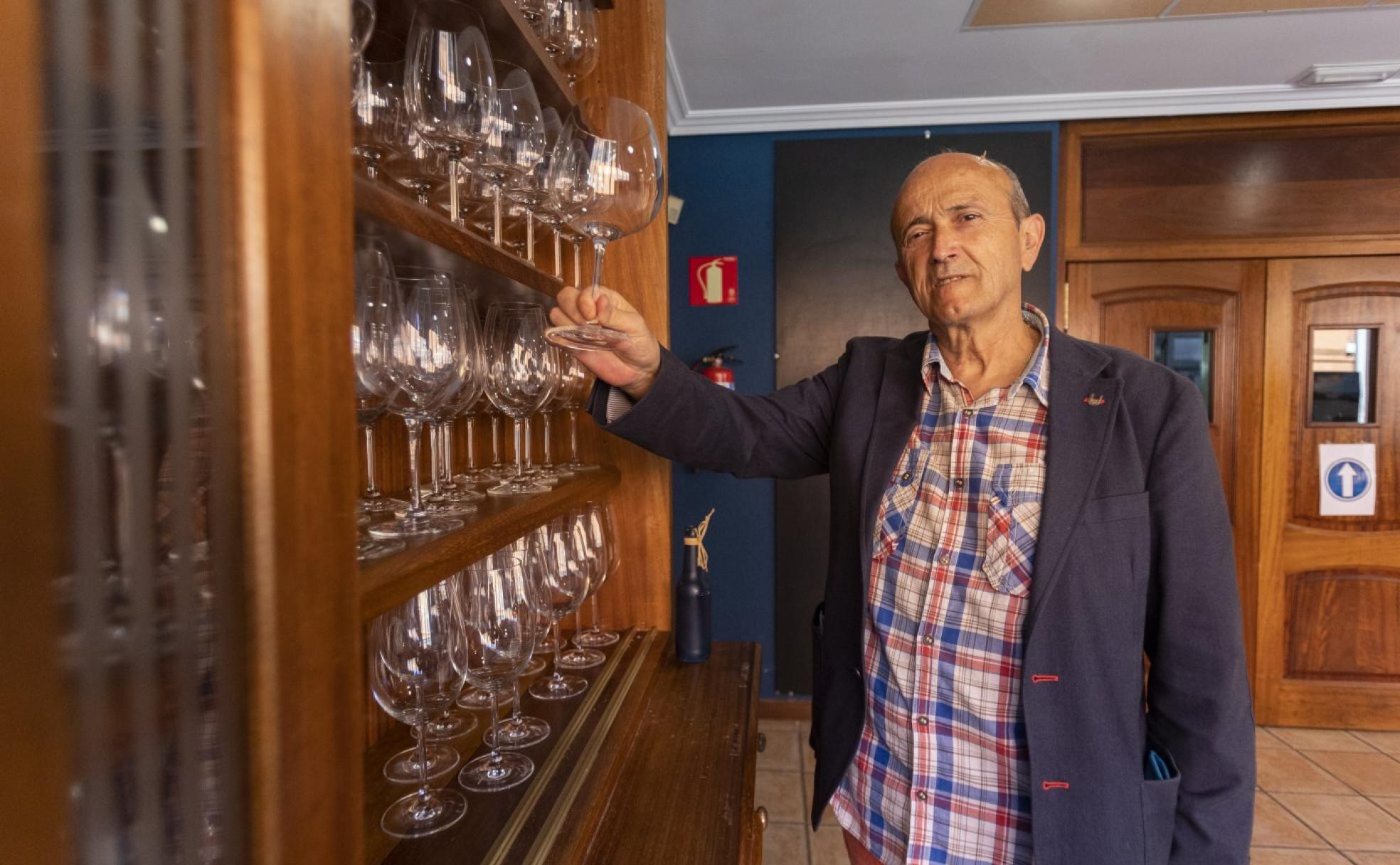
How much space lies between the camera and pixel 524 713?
3.79ft

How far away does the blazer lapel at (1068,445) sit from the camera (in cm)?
111

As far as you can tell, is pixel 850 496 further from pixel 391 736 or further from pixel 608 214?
pixel 391 736

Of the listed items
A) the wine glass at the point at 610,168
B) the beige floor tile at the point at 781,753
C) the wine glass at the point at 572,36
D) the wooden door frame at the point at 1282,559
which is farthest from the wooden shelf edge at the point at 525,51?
the wooden door frame at the point at 1282,559

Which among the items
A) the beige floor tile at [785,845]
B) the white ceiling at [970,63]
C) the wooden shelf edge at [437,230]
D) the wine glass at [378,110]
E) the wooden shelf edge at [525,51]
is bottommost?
the beige floor tile at [785,845]

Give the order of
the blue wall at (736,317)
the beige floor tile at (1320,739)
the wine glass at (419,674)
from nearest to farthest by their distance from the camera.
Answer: the wine glass at (419,674)
the beige floor tile at (1320,739)
the blue wall at (736,317)

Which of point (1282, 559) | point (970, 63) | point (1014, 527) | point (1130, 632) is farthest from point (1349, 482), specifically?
point (1014, 527)

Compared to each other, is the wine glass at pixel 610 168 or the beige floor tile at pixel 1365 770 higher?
the wine glass at pixel 610 168

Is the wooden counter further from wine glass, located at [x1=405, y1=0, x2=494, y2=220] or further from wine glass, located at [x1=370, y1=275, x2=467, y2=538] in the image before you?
wine glass, located at [x1=405, y1=0, x2=494, y2=220]

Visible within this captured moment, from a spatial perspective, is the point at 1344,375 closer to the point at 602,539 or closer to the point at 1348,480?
the point at 1348,480

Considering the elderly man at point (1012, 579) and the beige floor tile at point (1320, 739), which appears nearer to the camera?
the elderly man at point (1012, 579)

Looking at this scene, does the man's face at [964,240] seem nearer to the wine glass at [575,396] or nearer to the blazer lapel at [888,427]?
the blazer lapel at [888,427]

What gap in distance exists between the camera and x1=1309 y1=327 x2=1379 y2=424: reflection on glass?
3311 millimetres

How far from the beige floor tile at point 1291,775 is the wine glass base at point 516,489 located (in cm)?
307

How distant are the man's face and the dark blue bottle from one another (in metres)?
0.82
